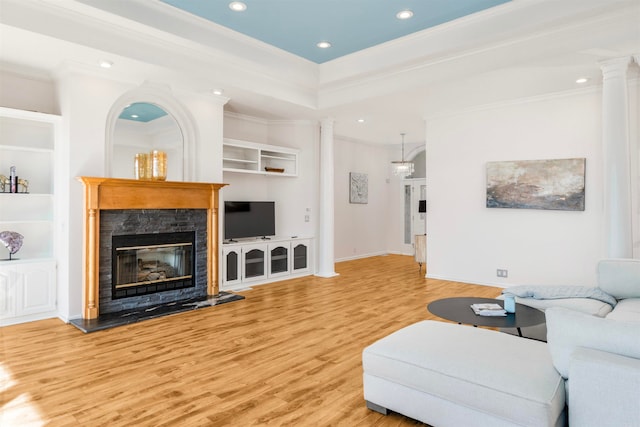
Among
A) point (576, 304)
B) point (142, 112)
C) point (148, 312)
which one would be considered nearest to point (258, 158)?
point (142, 112)

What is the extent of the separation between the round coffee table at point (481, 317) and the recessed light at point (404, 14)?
9.87 feet

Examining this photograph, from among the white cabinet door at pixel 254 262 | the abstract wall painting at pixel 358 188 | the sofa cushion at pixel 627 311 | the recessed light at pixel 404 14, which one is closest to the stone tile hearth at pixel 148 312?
→ the white cabinet door at pixel 254 262

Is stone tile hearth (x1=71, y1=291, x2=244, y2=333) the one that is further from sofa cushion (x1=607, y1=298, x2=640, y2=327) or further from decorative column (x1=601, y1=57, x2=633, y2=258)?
decorative column (x1=601, y1=57, x2=633, y2=258)

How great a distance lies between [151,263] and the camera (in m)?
5.00

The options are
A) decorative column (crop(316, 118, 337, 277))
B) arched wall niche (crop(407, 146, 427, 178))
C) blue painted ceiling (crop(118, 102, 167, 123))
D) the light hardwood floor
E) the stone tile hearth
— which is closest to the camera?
the light hardwood floor

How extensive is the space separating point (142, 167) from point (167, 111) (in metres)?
0.84

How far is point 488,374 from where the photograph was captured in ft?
6.38

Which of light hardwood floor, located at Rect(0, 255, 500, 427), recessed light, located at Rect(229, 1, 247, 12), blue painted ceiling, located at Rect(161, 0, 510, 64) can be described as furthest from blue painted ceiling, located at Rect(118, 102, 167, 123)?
light hardwood floor, located at Rect(0, 255, 500, 427)

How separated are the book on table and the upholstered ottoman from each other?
651mm

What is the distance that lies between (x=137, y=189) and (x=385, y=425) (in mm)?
3840

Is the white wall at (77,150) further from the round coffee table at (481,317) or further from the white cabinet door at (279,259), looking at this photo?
the round coffee table at (481,317)

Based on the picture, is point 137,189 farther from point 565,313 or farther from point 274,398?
point 565,313

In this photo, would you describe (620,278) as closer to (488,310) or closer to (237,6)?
(488,310)

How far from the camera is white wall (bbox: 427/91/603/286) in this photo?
5348 mm
